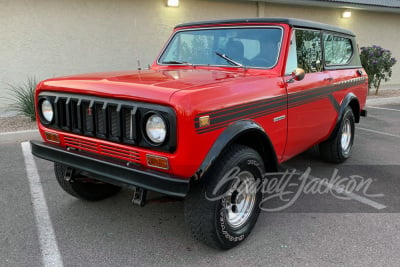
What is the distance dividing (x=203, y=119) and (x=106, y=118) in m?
0.69

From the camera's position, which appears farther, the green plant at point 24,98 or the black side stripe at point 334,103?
the green plant at point 24,98

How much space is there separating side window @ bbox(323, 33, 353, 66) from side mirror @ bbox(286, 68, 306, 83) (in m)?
1.02

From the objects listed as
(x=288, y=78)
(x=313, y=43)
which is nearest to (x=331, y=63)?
(x=313, y=43)

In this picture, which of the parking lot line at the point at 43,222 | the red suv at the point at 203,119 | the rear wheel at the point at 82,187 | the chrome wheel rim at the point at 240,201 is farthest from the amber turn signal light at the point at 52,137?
the chrome wheel rim at the point at 240,201

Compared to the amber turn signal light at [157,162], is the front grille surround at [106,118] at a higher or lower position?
higher

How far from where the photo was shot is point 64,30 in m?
7.67

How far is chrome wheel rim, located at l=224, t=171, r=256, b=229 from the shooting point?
2.62 metres

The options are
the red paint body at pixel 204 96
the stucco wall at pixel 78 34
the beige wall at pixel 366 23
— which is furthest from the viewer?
the beige wall at pixel 366 23

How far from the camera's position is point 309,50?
3.60 meters

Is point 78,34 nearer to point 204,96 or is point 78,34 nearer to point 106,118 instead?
point 106,118

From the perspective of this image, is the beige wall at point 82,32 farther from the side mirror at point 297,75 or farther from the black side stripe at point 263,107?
the side mirror at point 297,75

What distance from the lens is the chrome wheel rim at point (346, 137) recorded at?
4633mm

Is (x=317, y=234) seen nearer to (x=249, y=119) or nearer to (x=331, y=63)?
(x=249, y=119)

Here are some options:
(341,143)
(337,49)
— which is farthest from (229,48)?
(341,143)
